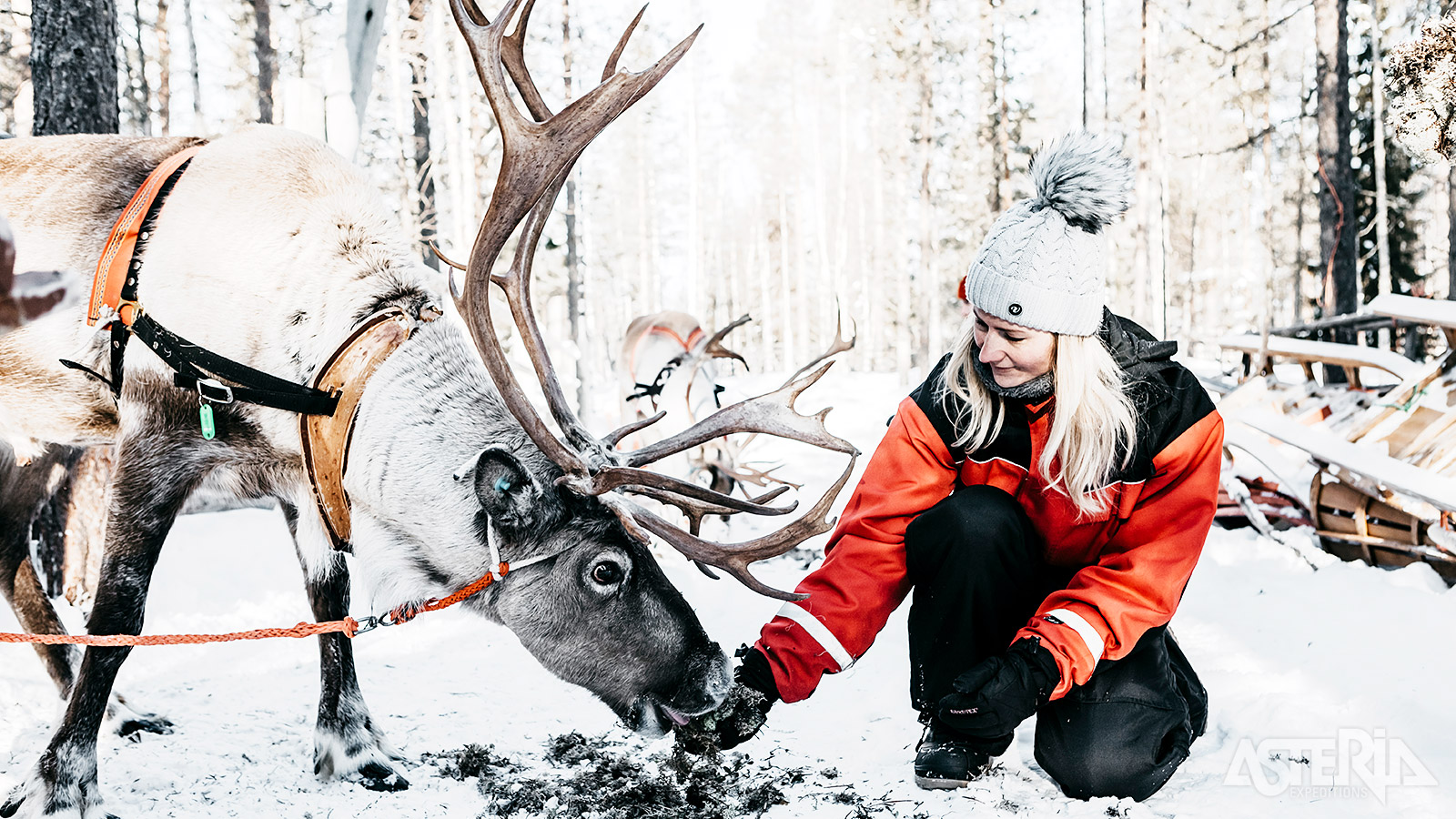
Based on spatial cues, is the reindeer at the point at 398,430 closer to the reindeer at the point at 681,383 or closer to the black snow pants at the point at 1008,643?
the black snow pants at the point at 1008,643

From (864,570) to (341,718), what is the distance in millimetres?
1708

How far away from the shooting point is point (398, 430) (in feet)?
8.25

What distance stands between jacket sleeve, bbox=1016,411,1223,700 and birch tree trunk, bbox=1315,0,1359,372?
9.21m

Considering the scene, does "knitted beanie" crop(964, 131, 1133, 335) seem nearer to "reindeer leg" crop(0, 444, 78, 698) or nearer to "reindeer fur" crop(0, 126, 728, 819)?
"reindeer fur" crop(0, 126, 728, 819)

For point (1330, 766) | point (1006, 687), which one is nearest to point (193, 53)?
point (1006, 687)

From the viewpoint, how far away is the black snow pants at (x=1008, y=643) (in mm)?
2238

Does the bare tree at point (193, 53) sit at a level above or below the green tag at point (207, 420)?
above

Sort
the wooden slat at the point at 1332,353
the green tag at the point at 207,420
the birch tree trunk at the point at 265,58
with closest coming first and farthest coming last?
the green tag at the point at 207,420 < the wooden slat at the point at 1332,353 < the birch tree trunk at the point at 265,58

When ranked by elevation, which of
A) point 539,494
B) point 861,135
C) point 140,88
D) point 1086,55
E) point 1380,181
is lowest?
point 539,494

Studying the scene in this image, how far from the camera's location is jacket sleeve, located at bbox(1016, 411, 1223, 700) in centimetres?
214

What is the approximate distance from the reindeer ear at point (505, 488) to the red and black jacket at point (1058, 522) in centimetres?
72

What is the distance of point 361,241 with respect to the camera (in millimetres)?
2715

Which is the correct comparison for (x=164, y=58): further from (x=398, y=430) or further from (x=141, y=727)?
(x=398, y=430)

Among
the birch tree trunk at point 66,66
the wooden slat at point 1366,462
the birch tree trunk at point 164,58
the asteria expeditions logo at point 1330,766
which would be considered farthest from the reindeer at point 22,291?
the birch tree trunk at point 164,58
